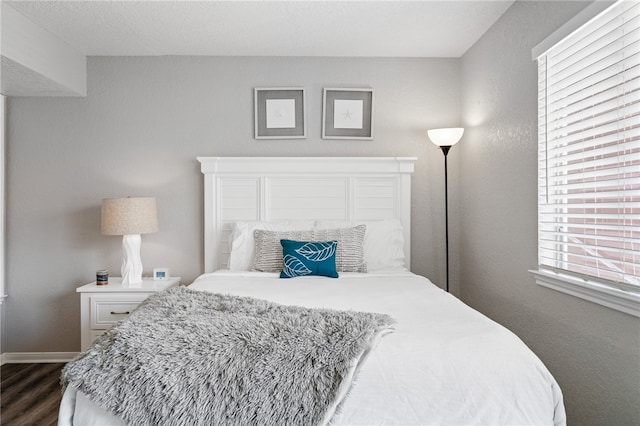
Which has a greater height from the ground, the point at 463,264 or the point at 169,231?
the point at 169,231

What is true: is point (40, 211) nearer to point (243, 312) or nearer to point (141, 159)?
point (141, 159)

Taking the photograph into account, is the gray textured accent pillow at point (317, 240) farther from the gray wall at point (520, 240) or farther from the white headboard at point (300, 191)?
the gray wall at point (520, 240)

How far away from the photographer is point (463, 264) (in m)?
3.45

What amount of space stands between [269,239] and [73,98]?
208 centimetres

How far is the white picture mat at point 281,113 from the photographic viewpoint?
3.43 meters

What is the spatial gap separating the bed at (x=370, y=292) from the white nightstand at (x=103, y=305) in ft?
1.85

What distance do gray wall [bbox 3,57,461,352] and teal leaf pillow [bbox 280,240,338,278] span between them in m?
0.98

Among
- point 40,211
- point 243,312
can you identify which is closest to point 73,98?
point 40,211

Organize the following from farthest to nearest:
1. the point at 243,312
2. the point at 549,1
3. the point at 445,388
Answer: the point at 549,1
the point at 243,312
the point at 445,388

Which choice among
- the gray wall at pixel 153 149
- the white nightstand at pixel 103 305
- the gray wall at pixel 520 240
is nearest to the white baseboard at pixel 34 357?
the gray wall at pixel 153 149

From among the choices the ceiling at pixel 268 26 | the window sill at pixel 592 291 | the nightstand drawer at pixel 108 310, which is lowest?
the nightstand drawer at pixel 108 310

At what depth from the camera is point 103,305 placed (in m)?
2.94

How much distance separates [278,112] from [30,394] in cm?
268

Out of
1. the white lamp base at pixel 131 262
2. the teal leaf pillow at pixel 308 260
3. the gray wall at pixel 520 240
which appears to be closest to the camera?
the gray wall at pixel 520 240
